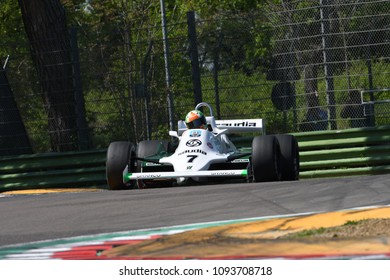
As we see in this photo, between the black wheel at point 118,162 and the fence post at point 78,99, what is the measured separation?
2.09 m

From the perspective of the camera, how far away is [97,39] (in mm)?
16328

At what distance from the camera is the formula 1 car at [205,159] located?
13.6 m

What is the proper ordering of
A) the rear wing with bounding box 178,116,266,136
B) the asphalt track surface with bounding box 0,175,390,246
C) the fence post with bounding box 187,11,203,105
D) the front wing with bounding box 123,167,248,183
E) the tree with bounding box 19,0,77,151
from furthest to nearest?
the tree with bounding box 19,0,77,151, the fence post with bounding box 187,11,203,105, the rear wing with bounding box 178,116,266,136, the front wing with bounding box 123,167,248,183, the asphalt track surface with bounding box 0,175,390,246

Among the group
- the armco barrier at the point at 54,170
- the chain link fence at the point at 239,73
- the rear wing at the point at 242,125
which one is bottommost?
the armco barrier at the point at 54,170

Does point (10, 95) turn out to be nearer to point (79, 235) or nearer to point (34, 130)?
point (34, 130)

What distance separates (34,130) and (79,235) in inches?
322

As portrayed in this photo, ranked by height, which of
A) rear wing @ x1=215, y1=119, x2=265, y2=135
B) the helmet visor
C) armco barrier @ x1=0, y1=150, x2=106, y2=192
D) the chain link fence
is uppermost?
the chain link fence

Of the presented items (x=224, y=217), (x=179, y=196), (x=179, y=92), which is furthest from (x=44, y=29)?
(x=224, y=217)

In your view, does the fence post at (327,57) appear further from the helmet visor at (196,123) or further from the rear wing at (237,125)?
the helmet visor at (196,123)

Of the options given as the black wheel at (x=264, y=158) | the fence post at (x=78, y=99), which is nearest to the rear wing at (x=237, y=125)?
the black wheel at (x=264, y=158)

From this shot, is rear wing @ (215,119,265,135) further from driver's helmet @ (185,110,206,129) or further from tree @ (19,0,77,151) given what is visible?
tree @ (19,0,77,151)

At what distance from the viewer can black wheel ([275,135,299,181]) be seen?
1418cm

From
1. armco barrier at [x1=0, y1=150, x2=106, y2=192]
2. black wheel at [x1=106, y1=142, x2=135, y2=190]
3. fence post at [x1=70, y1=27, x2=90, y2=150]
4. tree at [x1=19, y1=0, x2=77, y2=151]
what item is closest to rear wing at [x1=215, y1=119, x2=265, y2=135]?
black wheel at [x1=106, y1=142, x2=135, y2=190]

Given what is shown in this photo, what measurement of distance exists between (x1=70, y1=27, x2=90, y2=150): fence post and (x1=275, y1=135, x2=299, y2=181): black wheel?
12.2 ft
